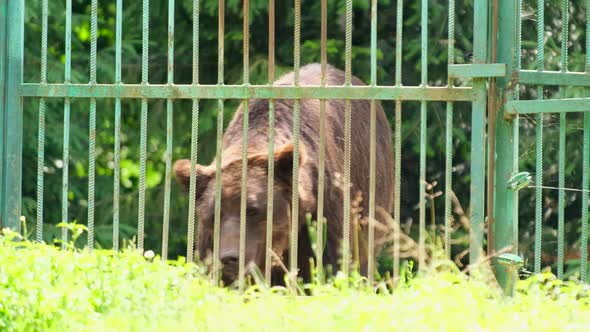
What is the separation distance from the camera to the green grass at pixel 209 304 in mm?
4445

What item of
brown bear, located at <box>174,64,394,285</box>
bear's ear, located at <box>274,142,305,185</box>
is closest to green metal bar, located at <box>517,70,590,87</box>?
brown bear, located at <box>174,64,394,285</box>

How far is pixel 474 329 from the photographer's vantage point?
13.9ft

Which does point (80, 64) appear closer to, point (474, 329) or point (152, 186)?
point (152, 186)

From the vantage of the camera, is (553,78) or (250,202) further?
(250,202)

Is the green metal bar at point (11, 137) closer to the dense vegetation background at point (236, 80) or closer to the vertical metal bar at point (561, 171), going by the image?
the vertical metal bar at point (561, 171)

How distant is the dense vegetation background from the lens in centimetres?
1122

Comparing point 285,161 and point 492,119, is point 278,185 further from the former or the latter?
point 492,119

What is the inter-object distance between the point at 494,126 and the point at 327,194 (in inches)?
70.1

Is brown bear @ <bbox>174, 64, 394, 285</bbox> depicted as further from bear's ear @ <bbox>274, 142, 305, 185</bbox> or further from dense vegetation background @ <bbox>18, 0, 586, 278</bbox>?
dense vegetation background @ <bbox>18, 0, 586, 278</bbox>

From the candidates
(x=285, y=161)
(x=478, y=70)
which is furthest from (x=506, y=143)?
(x=285, y=161)

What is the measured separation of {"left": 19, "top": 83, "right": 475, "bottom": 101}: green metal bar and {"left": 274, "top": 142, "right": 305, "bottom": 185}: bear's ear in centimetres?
96

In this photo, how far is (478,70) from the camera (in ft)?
21.8

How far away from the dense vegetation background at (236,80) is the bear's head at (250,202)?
3.07m

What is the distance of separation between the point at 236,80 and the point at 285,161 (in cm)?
394
